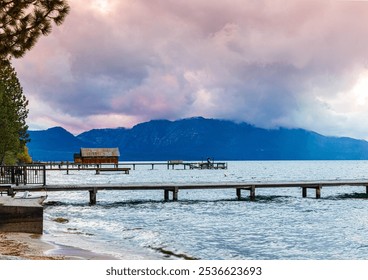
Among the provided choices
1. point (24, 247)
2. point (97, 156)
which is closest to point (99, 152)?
point (97, 156)

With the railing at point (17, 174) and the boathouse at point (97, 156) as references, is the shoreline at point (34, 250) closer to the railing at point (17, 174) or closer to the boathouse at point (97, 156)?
the railing at point (17, 174)

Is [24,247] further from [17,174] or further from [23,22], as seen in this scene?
[17,174]

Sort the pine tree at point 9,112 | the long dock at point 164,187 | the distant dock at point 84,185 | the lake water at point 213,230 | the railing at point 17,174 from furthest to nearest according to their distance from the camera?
the pine tree at point 9,112, the long dock at point 164,187, the distant dock at point 84,185, the railing at point 17,174, the lake water at point 213,230

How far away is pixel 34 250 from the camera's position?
14.3m

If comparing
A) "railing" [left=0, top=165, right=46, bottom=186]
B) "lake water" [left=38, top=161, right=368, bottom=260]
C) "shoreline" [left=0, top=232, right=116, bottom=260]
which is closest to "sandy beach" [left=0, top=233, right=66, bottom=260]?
"shoreline" [left=0, top=232, right=116, bottom=260]

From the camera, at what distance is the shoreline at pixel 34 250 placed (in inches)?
517

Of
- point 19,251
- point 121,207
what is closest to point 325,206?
point 121,207

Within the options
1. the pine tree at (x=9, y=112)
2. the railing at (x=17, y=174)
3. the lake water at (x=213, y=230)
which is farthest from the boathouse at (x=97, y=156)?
the railing at (x=17, y=174)

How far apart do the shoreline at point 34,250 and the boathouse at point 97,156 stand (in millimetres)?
111216

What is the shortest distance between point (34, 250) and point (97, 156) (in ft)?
383

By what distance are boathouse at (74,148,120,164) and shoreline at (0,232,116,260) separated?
111m

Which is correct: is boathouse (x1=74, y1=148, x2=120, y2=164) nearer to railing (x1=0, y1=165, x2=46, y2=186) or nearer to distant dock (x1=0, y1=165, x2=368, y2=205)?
distant dock (x1=0, y1=165, x2=368, y2=205)

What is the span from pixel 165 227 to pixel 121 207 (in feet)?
42.0

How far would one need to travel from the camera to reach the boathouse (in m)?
128
